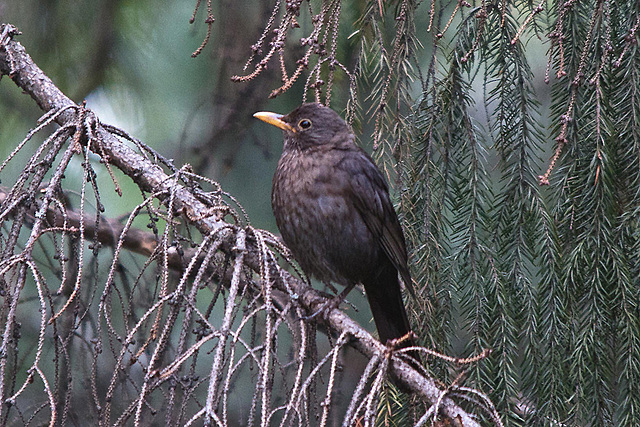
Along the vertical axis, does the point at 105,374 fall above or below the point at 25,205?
below

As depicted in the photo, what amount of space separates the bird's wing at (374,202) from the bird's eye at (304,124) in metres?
0.20

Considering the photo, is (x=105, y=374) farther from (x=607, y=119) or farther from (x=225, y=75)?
(x=607, y=119)

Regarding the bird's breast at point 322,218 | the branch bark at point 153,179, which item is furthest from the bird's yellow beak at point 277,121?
the branch bark at point 153,179

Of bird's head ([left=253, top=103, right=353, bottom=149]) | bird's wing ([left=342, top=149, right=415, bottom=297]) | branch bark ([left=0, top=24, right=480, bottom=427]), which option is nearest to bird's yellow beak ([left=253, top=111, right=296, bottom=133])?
bird's head ([left=253, top=103, right=353, bottom=149])

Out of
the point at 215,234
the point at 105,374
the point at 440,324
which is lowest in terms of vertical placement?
the point at 440,324

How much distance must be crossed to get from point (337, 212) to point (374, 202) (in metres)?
0.15

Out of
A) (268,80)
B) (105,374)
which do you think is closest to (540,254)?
(268,80)

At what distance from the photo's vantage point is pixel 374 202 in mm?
2578

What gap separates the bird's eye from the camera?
270cm

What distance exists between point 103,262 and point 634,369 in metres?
2.26

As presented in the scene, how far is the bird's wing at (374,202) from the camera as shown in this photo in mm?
2523

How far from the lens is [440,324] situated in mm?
2066

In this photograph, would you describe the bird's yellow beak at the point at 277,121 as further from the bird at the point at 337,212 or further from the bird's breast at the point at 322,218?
the bird's breast at the point at 322,218

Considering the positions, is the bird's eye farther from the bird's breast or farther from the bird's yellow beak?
Answer: the bird's breast
